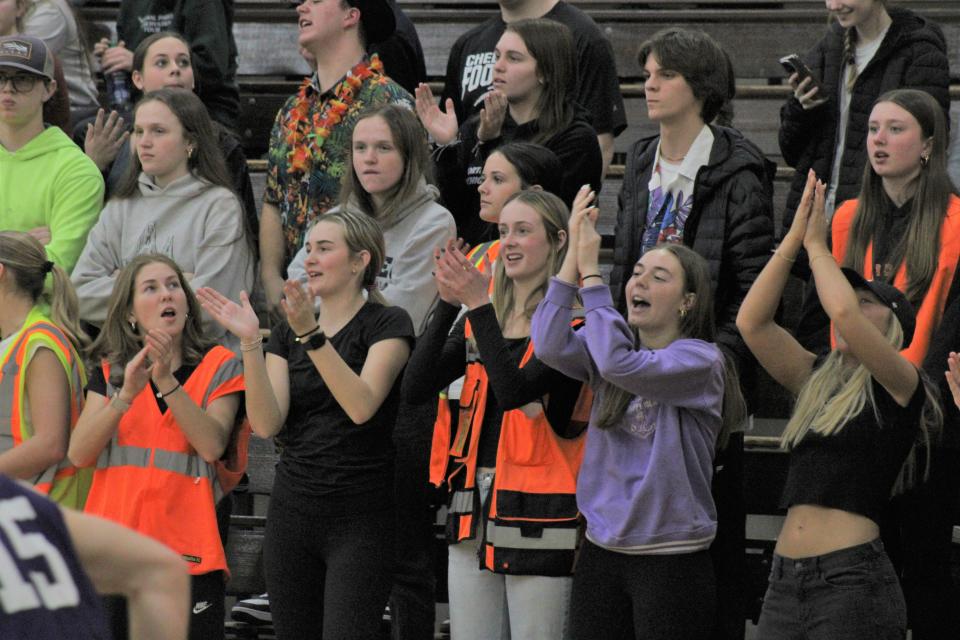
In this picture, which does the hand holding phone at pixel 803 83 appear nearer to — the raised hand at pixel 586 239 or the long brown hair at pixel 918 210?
the long brown hair at pixel 918 210

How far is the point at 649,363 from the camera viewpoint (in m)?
4.17

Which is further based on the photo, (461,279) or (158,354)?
(158,354)

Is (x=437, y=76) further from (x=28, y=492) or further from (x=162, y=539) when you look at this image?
(x=28, y=492)

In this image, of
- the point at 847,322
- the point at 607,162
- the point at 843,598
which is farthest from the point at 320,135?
the point at 843,598

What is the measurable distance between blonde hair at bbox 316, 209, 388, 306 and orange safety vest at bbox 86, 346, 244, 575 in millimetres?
526

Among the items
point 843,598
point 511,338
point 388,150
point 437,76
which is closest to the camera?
point 843,598

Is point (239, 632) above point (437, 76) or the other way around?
the other way around

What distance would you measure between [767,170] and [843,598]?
1.44m

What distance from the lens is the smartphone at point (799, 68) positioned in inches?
206

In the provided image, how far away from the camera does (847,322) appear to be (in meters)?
4.10

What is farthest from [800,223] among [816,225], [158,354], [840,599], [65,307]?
[65,307]

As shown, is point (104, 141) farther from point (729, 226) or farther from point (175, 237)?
point (729, 226)

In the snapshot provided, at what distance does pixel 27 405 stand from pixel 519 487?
5.31 feet

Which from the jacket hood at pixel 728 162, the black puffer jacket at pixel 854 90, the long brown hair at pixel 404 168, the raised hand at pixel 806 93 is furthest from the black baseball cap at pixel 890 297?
the long brown hair at pixel 404 168
